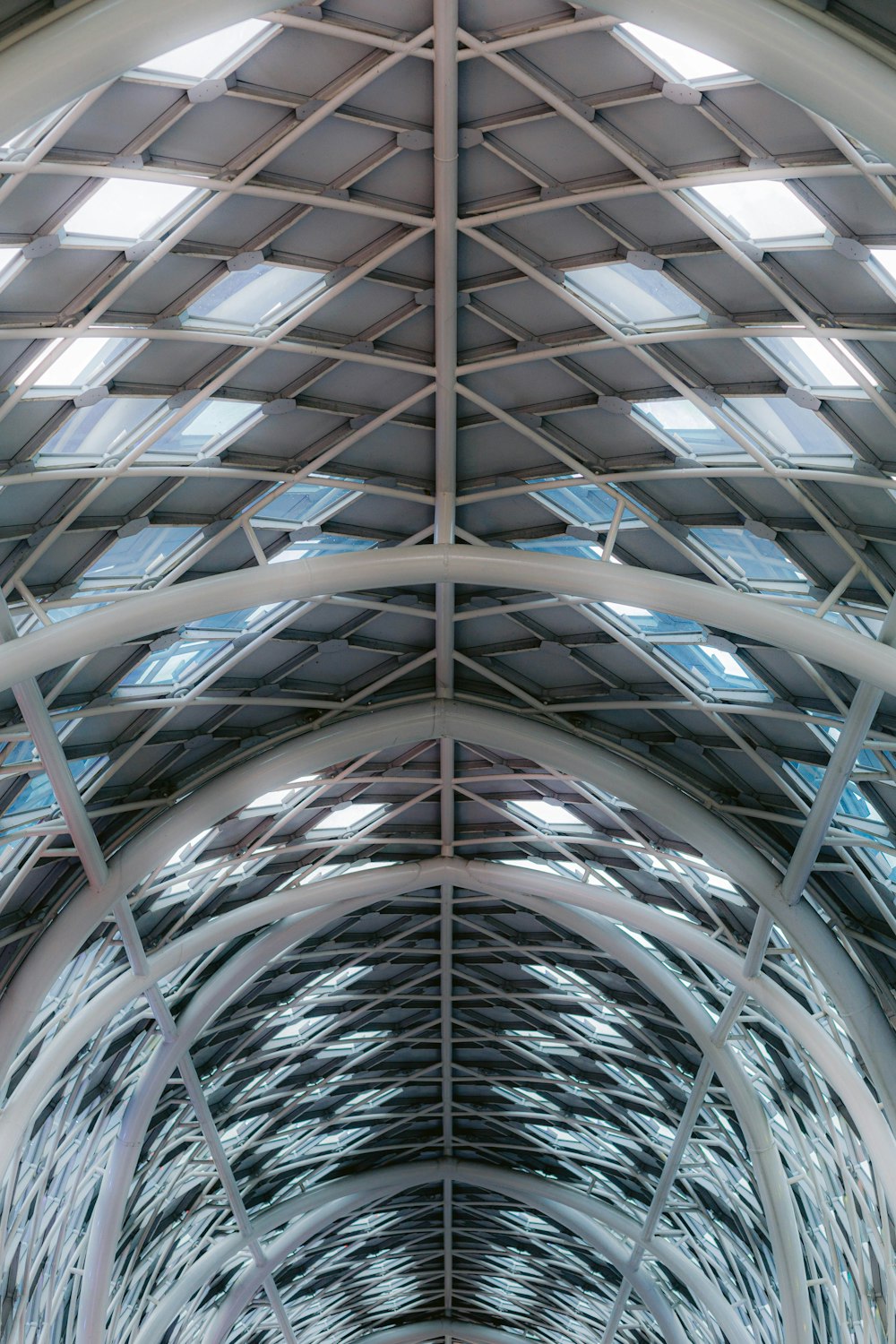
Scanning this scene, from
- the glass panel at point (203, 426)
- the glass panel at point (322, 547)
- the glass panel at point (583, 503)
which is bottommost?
the glass panel at point (203, 426)

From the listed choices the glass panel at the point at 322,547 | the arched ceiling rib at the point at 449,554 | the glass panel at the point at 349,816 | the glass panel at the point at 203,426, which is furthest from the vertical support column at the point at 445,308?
the glass panel at the point at 349,816

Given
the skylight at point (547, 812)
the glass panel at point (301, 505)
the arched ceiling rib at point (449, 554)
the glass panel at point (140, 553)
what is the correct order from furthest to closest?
the skylight at point (547, 812)
the glass panel at point (301, 505)
the glass panel at point (140, 553)
the arched ceiling rib at point (449, 554)

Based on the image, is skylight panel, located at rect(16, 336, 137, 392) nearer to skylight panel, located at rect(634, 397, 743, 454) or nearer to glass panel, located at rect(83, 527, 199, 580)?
glass panel, located at rect(83, 527, 199, 580)

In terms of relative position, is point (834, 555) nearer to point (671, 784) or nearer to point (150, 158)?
point (671, 784)

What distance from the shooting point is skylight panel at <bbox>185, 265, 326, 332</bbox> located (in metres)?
23.1

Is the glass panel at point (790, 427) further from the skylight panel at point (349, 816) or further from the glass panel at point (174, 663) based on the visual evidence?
the skylight panel at point (349, 816)

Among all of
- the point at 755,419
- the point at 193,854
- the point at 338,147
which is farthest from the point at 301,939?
the point at 338,147

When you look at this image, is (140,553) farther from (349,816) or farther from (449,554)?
(349,816)

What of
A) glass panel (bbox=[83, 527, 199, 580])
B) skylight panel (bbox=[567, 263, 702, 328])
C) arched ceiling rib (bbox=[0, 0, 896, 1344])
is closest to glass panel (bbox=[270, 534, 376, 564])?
arched ceiling rib (bbox=[0, 0, 896, 1344])

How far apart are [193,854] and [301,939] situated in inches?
243

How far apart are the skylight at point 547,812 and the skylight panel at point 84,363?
1883cm

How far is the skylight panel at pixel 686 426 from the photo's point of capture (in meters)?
25.0

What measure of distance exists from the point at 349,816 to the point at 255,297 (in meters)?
19.2

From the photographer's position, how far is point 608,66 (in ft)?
63.4
